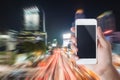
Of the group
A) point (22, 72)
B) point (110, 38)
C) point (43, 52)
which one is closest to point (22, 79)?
point (22, 72)

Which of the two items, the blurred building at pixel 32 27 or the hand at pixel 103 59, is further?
the blurred building at pixel 32 27

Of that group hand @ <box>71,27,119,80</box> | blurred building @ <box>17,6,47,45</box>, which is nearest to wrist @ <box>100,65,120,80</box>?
hand @ <box>71,27,119,80</box>

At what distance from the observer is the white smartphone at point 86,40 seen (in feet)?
4.92

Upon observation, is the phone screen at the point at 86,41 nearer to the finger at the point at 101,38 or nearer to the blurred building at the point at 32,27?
the finger at the point at 101,38

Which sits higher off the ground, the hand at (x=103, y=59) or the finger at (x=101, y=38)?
the finger at (x=101, y=38)

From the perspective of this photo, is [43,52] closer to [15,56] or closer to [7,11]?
[15,56]

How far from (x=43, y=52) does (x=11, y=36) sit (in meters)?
0.16

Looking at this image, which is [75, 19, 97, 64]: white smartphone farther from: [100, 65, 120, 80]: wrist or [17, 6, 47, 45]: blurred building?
[17, 6, 47, 45]: blurred building

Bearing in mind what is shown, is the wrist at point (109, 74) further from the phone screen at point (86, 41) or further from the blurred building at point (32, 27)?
the blurred building at point (32, 27)

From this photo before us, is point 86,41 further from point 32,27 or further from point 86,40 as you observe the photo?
point 32,27

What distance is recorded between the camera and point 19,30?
157 cm

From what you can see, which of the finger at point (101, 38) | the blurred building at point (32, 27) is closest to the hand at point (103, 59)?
the finger at point (101, 38)

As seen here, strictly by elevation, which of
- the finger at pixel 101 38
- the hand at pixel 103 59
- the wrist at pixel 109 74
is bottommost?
the wrist at pixel 109 74

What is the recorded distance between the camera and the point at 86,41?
1515 mm
